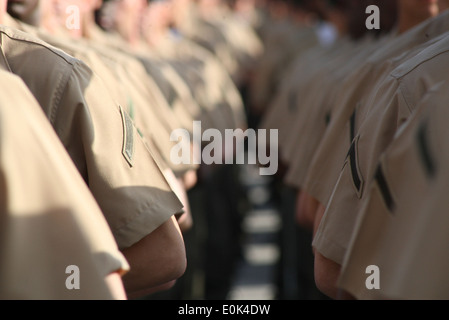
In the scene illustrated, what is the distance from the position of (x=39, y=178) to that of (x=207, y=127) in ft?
11.9

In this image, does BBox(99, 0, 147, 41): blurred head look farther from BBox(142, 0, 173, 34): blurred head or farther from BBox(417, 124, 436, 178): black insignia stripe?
BBox(417, 124, 436, 178): black insignia stripe

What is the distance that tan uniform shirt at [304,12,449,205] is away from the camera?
2410 millimetres

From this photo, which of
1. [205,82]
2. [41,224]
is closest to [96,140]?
[41,224]

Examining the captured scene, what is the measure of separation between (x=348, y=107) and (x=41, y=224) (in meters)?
1.36

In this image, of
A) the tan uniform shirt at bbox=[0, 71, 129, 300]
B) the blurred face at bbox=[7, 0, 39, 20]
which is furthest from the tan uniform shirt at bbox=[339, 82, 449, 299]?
the blurred face at bbox=[7, 0, 39, 20]

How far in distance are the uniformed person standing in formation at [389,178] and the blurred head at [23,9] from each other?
91 centimetres

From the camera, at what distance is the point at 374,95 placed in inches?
80.0

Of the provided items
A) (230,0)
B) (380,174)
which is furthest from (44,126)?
(230,0)

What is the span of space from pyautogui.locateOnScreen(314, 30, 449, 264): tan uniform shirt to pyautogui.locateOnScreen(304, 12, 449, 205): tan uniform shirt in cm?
→ 45

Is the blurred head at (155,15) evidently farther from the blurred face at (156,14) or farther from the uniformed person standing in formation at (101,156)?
the uniformed person standing in formation at (101,156)

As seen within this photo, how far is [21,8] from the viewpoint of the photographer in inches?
94.7

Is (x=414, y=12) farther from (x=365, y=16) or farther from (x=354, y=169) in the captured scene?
(x=365, y=16)

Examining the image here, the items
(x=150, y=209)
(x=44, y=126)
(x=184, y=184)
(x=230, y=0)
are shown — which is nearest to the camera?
(x=44, y=126)
